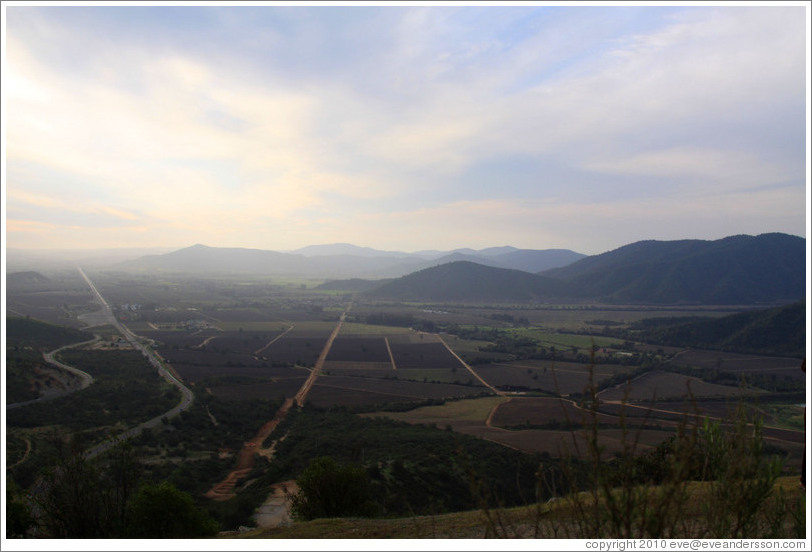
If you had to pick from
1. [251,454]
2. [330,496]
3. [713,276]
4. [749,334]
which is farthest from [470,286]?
[330,496]

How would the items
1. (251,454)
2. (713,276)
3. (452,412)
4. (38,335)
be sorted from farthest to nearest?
(713,276) < (38,335) < (452,412) < (251,454)

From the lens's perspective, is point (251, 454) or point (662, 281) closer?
point (251, 454)

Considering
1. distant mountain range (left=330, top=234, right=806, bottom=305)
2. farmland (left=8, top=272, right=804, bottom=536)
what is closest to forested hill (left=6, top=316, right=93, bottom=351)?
farmland (left=8, top=272, right=804, bottom=536)

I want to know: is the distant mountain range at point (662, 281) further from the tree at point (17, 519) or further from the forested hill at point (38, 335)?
the tree at point (17, 519)

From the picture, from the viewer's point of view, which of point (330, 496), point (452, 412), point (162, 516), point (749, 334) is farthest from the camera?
point (749, 334)

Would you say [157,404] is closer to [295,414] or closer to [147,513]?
[295,414]

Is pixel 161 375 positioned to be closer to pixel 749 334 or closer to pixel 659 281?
pixel 749 334

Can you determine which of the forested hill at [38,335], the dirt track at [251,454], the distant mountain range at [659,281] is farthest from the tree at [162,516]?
the distant mountain range at [659,281]
